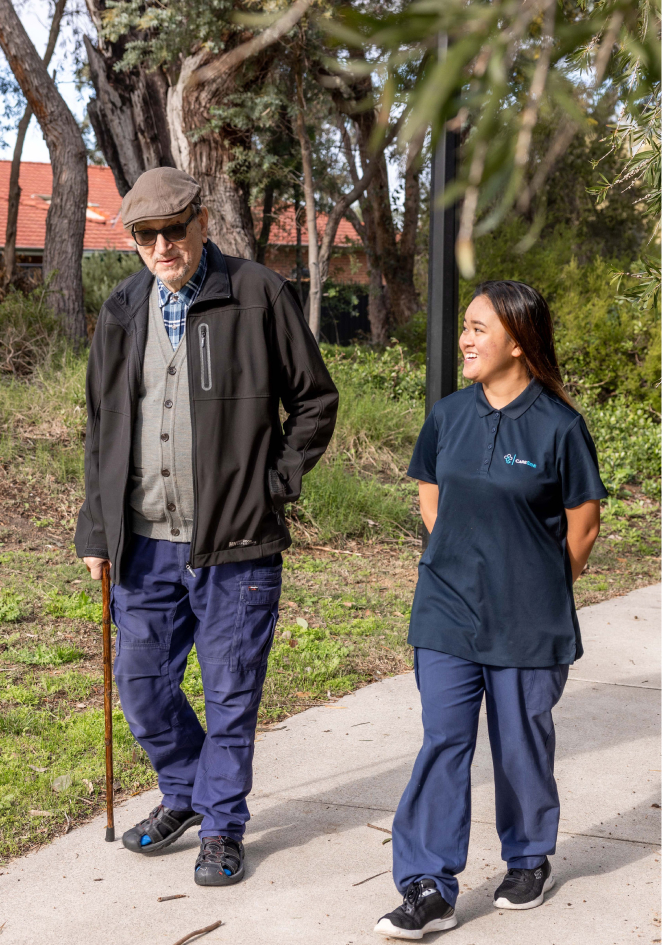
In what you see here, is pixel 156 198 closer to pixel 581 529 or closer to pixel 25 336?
pixel 581 529

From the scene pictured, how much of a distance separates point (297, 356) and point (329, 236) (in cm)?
1071

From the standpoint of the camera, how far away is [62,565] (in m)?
7.04

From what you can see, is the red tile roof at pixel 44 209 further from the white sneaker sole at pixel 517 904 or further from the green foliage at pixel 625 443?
the white sneaker sole at pixel 517 904

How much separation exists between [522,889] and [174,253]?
7.47 feet

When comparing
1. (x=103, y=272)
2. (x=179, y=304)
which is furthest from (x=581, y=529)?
(x=103, y=272)

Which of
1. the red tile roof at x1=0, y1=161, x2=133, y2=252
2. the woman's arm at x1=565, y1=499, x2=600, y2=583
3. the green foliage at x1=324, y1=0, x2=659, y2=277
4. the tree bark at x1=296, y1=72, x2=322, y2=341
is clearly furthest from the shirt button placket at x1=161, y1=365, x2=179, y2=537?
the red tile roof at x1=0, y1=161, x2=133, y2=252

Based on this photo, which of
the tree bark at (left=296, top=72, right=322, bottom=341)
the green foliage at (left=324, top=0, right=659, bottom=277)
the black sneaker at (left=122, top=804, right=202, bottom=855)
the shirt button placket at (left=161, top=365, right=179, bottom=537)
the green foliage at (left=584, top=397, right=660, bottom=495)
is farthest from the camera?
the tree bark at (left=296, top=72, right=322, bottom=341)

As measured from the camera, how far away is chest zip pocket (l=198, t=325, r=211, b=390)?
3.20m

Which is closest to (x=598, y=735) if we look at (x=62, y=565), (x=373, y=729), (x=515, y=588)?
(x=373, y=729)

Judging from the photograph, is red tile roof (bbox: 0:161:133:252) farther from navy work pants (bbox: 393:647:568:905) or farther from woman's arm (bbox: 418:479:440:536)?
navy work pants (bbox: 393:647:568:905)

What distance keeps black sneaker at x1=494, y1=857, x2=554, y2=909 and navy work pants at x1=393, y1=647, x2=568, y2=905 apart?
0.30 feet

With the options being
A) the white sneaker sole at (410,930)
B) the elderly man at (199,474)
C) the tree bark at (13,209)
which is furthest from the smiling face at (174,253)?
the tree bark at (13,209)

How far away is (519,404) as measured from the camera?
2.99 m

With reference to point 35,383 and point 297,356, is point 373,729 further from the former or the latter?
point 35,383
